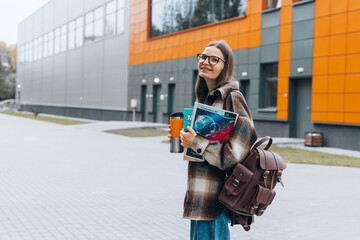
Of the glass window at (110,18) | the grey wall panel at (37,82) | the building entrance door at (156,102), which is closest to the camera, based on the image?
the building entrance door at (156,102)

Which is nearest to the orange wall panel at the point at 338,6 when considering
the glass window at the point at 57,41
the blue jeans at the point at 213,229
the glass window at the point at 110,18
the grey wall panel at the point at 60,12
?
the blue jeans at the point at 213,229

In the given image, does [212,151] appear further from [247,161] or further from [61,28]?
[61,28]

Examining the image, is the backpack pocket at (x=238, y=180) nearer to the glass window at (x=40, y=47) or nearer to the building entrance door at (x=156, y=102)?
the building entrance door at (x=156, y=102)

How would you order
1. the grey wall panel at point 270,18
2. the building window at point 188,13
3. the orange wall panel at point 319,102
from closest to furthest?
the orange wall panel at point 319,102 → the grey wall panel at point 270,18 → the building window at point 188,13

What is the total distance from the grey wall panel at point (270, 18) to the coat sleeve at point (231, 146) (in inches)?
763

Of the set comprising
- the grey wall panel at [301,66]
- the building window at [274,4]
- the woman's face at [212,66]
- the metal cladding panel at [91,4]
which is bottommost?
the woman's face at [212,66]

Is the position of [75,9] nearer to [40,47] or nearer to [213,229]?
[40,47]

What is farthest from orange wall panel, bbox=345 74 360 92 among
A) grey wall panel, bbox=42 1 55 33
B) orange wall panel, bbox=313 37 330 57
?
grey wall panel, bbox=42 1 55 33

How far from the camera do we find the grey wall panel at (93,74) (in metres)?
41.3

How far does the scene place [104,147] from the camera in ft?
54.6

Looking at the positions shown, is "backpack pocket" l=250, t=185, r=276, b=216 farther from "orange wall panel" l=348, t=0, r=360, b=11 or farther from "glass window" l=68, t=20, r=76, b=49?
"glass window" l=68, t=20, r=76, b=49

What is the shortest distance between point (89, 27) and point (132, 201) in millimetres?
39061

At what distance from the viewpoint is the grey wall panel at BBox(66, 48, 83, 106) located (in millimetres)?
46075

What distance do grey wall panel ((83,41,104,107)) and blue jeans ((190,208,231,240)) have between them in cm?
3861
